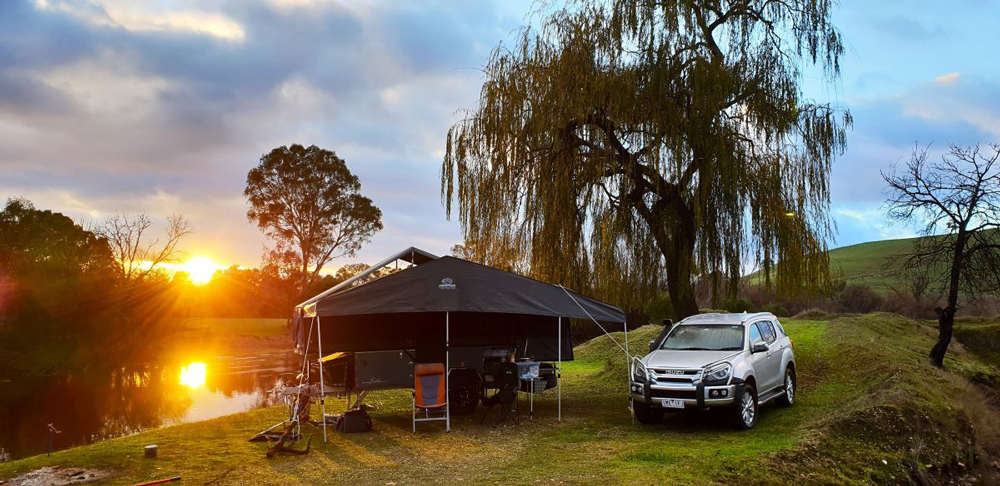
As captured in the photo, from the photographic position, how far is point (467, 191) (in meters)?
13.6

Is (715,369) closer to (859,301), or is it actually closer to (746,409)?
(746,409)

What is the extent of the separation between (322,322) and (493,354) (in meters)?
3.28

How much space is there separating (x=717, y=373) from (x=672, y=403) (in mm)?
752

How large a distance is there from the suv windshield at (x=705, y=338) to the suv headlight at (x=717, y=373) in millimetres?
749

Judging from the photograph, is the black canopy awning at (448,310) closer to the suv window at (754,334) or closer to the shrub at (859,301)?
the suv window at (754,334)

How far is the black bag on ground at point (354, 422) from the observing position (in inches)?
388

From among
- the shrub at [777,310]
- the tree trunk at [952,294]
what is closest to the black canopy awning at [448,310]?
the tree trunk at [952,294]

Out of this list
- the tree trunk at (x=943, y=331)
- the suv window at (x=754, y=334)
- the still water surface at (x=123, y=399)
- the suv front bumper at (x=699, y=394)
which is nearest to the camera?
the suv front bumper at (x=699, y=394)

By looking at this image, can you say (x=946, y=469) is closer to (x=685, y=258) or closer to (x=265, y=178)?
(x=685, y=258)

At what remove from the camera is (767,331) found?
1068 centimetres

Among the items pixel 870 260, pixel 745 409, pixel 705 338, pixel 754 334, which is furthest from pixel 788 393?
pixel 870 260

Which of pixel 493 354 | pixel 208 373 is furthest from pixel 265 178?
pixel 493 354

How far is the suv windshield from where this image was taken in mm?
9711

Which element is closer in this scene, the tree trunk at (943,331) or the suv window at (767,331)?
the suv window at (767,331)
